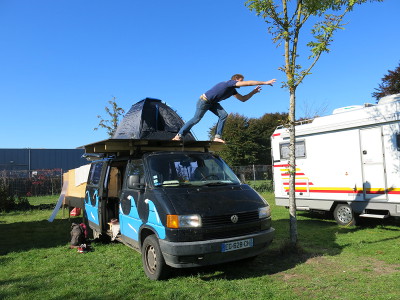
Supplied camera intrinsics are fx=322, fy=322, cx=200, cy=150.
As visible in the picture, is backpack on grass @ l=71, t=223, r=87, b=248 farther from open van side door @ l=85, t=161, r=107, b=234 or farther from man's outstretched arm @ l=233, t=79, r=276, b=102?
man's outstretched arm @ l=233, t=79, r=276, b=102

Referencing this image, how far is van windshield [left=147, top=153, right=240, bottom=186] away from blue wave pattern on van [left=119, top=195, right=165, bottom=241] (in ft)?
1.77

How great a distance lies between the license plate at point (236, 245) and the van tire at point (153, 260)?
0.92 metres

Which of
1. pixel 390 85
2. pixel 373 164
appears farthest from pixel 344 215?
pixel 390 85

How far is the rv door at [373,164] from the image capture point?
8148mm

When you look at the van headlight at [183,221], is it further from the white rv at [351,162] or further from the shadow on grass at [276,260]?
the white rv at [351,162]

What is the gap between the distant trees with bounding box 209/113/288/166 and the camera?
36.0 meters

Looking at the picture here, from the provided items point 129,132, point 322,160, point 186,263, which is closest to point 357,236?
point 322,160

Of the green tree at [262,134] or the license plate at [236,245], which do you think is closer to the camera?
the license plate at [236,245]

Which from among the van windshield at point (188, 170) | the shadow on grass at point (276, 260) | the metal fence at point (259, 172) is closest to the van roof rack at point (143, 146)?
the van windshield at point (188, 170)

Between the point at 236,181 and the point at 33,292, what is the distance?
11.7 feet

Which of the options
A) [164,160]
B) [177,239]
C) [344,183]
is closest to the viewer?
[177,239]

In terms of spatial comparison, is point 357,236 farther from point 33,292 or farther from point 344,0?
point 33,292

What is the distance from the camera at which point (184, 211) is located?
4.47 meters

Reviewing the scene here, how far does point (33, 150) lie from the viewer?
111 feet
